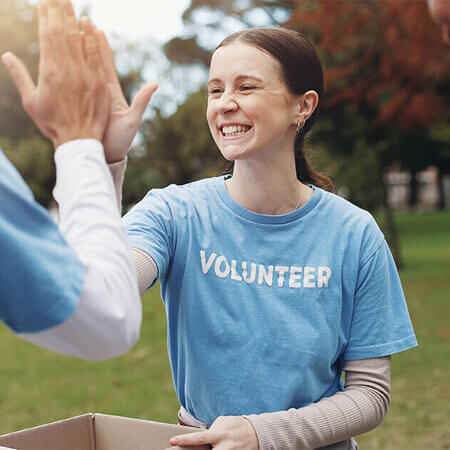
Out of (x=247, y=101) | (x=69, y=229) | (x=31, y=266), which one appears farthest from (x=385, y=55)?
(x=31, y=266)

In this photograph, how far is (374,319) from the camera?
2.08 metres

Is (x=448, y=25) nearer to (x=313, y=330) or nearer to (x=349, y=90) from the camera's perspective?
(x=313, y=330)

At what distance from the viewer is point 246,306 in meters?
2.03

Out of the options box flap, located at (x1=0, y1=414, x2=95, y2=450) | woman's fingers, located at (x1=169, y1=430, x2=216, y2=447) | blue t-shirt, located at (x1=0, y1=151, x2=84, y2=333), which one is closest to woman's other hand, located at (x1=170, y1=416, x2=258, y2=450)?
woman's fingers, located at (x1=169, y1=430, x2=216, y2=447)

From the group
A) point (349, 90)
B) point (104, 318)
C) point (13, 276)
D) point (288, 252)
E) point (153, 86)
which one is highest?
point (153, 86)

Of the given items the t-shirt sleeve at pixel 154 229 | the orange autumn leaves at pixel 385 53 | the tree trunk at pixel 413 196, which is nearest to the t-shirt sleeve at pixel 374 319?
the t-shirt sleeve at pixel 154 229

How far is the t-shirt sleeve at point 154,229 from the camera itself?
1947 mm

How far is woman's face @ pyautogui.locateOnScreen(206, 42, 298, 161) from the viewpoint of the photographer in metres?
2.08

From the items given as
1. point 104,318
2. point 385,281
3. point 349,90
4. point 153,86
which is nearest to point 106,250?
point 104,318

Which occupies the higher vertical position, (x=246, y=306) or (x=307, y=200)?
(x=307, y=200)

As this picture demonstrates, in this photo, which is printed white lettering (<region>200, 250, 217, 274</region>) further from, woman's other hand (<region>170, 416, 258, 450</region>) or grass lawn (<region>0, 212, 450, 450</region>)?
grass lawn (<region>0, 212, 450, 450</region>)

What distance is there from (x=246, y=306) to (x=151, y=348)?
20.1ft

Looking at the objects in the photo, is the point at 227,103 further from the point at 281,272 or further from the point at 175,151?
the point at 175,151

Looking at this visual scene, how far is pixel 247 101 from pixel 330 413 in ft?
2.97
